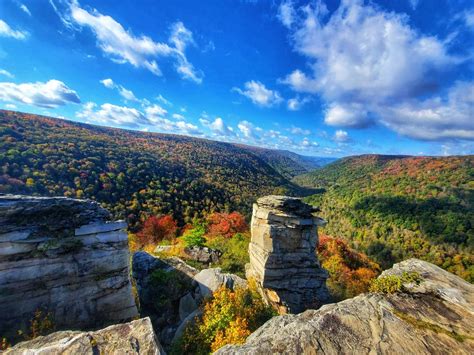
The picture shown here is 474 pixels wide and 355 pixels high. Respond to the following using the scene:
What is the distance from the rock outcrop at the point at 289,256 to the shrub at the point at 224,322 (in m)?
1.61

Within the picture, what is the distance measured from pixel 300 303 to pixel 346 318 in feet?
25.9

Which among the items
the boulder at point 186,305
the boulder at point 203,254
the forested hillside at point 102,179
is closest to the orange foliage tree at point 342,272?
the boulder at point 203,254

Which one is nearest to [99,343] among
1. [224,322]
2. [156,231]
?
[224,322]

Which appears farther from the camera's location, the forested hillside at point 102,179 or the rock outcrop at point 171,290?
the forested hillside at point 102,179

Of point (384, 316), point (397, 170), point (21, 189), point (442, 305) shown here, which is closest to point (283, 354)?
point (384, 316)

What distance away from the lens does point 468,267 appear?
2463 inches

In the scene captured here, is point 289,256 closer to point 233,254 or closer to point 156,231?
point 233,254

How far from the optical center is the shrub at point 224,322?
836 centimetres

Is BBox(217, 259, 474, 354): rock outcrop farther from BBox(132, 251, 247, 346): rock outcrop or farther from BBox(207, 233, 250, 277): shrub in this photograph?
BBox(207, 233, 250, 277): shrub

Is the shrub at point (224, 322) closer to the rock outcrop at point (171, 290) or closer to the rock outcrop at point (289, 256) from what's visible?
the rock outcrop at point (171, 290)

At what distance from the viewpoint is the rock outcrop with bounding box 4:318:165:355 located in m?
5.09

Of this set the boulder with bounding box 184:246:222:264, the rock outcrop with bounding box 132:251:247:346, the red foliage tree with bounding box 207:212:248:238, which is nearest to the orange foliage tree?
the rock outcrop with bounding box 132:251:247:346

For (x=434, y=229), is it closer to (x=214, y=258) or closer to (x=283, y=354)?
(x=214, y=258)

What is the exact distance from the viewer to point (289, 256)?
42.4 ft
